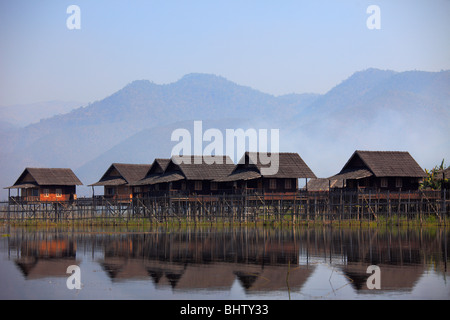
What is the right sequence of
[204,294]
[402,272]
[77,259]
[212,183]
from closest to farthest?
1. [204,294]
2. [402,272]
3. [77,259]
4. [212,183]

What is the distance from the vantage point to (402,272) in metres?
23.3

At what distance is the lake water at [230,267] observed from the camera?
19.7 m

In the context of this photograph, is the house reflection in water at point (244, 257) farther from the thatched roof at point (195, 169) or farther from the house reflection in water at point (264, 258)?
the thatched roof at point (195, 169)

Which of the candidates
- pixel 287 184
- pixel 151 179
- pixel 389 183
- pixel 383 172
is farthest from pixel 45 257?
pixel 151 179

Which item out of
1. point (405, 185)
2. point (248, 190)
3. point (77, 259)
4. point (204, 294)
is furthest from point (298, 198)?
point (204, 294)

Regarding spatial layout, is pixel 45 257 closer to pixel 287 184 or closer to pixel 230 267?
pixel 230 267

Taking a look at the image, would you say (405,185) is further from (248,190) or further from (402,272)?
(402,272)

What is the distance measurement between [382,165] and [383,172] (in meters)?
1.00

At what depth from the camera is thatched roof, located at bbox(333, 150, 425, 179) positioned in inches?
2258

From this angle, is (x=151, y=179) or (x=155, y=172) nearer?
(x=151, y=179)

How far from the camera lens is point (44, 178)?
7144 cm

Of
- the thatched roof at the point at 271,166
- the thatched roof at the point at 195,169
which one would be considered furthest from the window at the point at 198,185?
the thatched roof at the point at 271,166
